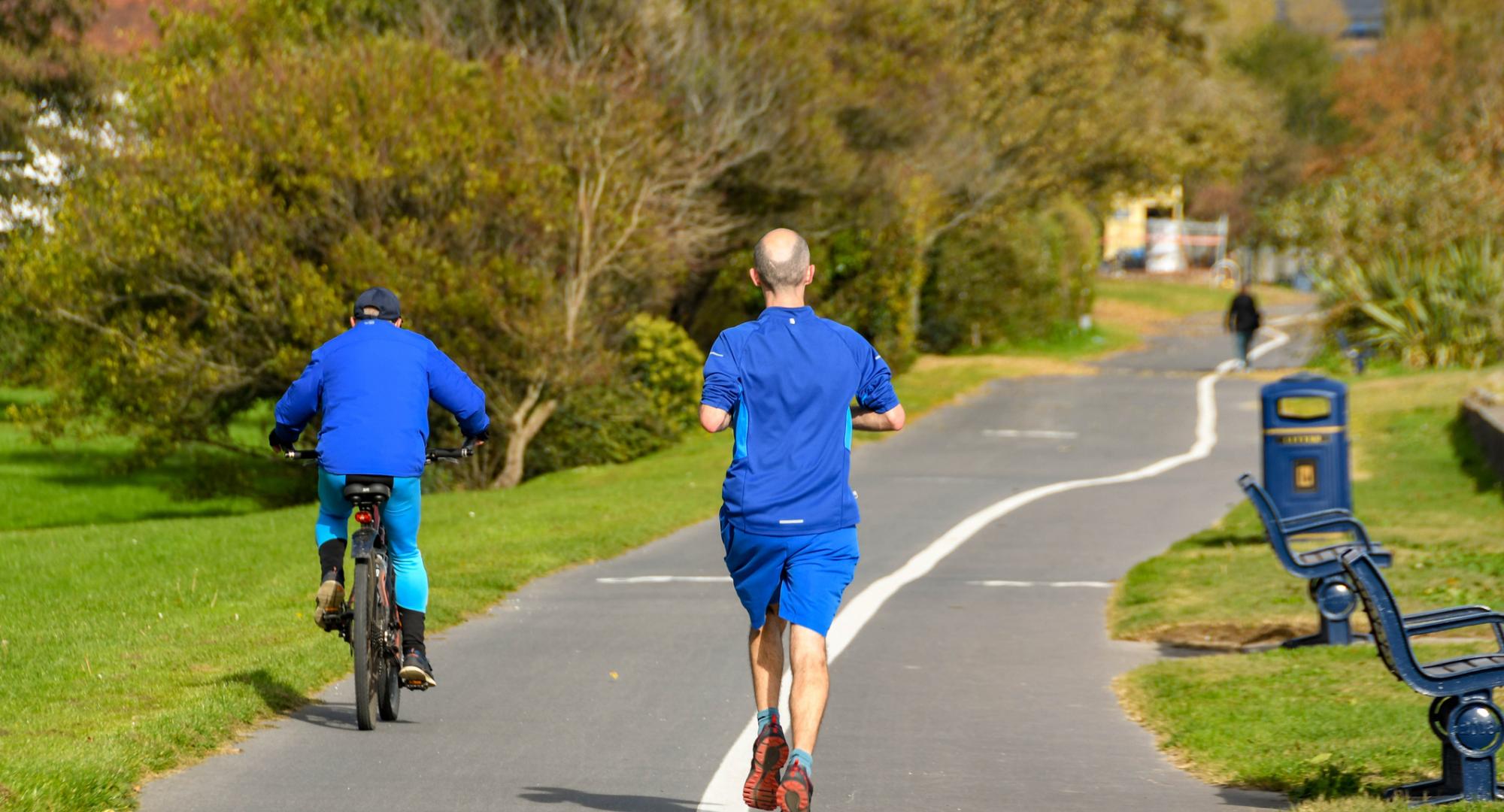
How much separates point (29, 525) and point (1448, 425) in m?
18.0

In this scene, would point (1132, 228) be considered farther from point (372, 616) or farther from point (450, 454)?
point (372, 616)

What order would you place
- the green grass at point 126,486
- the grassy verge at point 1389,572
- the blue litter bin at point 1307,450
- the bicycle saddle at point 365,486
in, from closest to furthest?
the bicycle saddle at point 365,486 < the grassy verge at point 1389,572 < the blue litter bin at point 1307,450 < the green grass at point 126,486

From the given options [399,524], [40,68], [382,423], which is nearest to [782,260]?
[382,423]

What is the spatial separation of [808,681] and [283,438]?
10.6 feet

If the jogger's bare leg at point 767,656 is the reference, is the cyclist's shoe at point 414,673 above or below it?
below

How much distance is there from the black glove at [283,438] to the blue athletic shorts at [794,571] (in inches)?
111

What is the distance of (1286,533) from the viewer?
434 inches

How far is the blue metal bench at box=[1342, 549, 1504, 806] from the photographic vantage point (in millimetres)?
6414

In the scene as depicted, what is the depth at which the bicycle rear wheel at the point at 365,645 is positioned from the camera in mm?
7625

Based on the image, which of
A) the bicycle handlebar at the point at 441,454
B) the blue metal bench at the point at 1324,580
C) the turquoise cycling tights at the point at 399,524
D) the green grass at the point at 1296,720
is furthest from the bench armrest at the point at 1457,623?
the turquoise cycling tights at the point at 399,524

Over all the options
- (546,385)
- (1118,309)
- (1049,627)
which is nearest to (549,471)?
(546,385)

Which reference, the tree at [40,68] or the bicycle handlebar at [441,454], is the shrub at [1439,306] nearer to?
the tree at [40,68]

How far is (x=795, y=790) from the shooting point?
5.66 metres

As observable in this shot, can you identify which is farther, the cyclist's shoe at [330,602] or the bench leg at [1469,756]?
the cyclist's shoe at [330,602]
